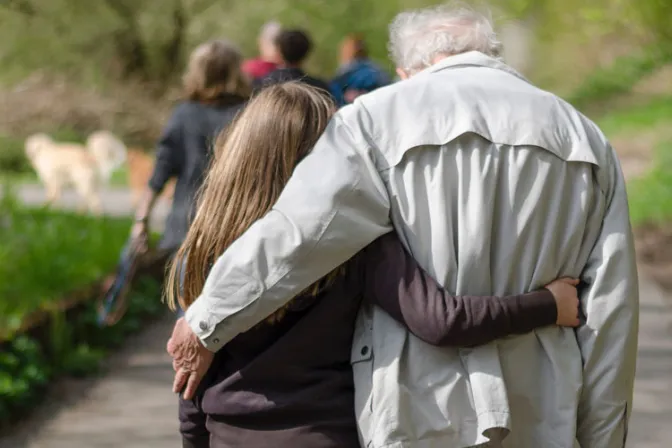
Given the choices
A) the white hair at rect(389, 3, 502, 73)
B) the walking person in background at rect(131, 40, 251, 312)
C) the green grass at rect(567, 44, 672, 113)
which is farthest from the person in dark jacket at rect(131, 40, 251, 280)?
the green grass at rect(567, 44, 672, 113)

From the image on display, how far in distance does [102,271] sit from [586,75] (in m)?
34.0

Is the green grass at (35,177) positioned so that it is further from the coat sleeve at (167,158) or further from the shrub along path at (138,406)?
the coat sleeve at (167,158)

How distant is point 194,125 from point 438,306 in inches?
123

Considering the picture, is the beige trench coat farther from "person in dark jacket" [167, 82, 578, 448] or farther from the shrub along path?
the shrub along path

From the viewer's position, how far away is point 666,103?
28.2 m

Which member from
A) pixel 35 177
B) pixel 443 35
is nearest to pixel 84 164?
pixel 35 177

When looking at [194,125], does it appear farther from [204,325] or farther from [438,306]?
[438,306]

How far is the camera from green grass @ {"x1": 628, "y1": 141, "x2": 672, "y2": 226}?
1256 centimetres

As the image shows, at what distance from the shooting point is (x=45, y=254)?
7734 mm

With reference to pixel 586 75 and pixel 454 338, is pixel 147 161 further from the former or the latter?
pixel 586 75

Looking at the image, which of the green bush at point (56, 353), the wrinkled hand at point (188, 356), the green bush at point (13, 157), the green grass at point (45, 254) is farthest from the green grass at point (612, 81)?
the wrinkled hand at point (188, 356)

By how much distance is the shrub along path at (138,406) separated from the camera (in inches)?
224

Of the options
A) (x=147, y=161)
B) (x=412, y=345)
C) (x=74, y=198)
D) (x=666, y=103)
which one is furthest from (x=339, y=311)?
(x=666, y=103)

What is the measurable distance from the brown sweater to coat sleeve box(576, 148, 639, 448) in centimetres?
12
